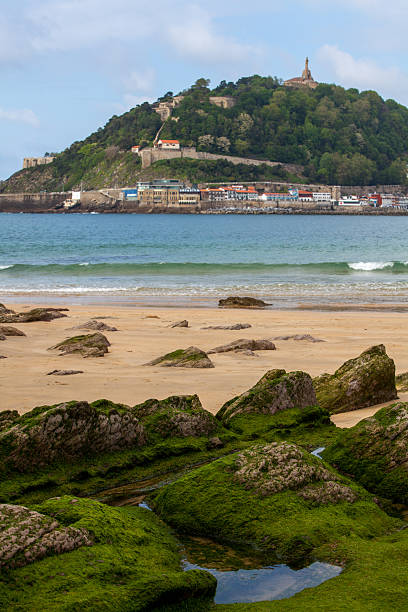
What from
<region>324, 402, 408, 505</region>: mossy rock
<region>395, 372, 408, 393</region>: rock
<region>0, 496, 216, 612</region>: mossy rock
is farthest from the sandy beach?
<region>0, 496, 216, 612</region>: mossy rock

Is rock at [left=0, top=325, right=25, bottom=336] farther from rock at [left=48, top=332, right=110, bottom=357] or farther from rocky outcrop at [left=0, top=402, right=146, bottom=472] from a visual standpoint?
rocky outcrop at [left=0, top=402, right=146, bottom=472]

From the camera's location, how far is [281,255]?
44281 mm

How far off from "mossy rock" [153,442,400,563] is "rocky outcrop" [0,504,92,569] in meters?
0.92

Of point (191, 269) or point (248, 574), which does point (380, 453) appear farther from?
point (191, 269)

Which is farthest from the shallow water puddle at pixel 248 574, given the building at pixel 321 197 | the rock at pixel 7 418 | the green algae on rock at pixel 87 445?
the building at pixel 321 197

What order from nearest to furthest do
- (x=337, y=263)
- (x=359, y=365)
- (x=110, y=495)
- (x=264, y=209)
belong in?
(x=110, y=495) < (x=359, y=365) < (x=337, y=263) < (x=264, y=209)

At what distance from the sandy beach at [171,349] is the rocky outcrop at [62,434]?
7.25 ft

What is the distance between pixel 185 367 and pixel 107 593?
679 centimetres

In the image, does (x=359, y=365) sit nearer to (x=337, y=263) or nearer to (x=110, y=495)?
(x=110, y=495)

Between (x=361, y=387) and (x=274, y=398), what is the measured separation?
1.58m

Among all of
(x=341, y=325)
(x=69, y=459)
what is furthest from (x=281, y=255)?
(x=69, y=459)

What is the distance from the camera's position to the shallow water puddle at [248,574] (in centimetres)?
330

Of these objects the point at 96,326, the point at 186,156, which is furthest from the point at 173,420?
the point at 186,156

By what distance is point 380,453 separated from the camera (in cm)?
477
